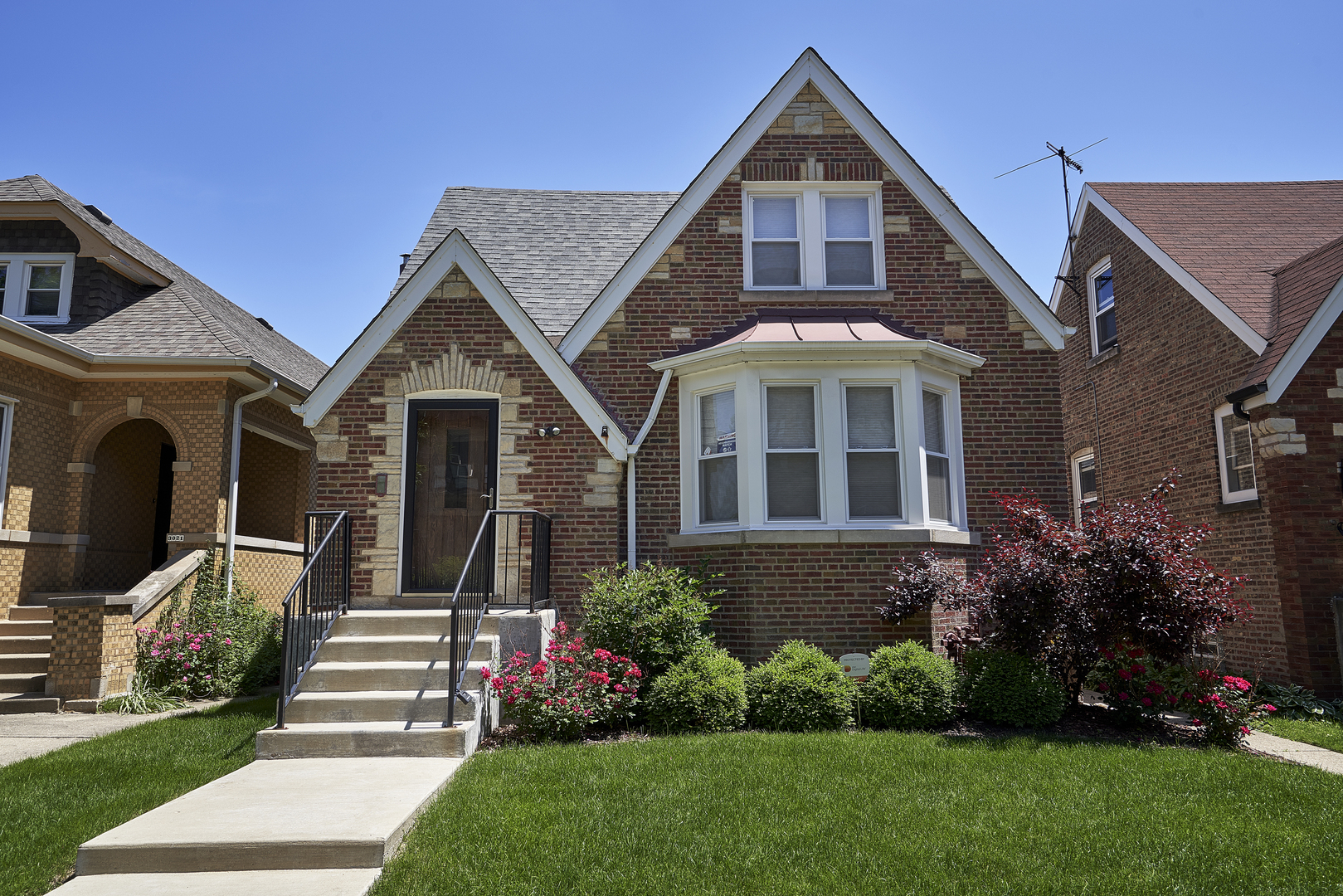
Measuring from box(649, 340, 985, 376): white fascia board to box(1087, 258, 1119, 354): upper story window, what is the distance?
6.44 meters

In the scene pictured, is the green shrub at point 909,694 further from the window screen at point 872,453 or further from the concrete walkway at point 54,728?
the concrete walkway at point 54,728

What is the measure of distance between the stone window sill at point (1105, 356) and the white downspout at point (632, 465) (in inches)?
337

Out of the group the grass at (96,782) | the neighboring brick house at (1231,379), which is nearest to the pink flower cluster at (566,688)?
the grass at (96,782)

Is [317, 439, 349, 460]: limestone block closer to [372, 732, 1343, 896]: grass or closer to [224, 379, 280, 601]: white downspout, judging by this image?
[224, 379, 280, 601]: white downspout

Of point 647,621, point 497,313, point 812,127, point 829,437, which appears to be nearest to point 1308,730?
point 829,437

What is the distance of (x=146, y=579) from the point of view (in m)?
10.4

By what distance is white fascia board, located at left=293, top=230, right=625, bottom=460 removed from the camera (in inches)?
370

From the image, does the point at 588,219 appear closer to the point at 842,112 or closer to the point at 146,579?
the point at 842,112

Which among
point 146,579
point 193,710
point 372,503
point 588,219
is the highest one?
point 588,219

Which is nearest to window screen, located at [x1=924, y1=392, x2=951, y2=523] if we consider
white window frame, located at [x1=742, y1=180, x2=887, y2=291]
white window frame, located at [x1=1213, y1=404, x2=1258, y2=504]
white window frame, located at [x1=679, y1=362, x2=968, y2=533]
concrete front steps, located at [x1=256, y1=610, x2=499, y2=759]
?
white window frame, located at [x1=679, y1=362, x2=968, y2=533]

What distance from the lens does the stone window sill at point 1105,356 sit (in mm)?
14367

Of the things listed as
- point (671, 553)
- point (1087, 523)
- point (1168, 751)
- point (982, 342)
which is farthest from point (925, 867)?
point (982, 342)

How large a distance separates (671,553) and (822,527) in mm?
1765

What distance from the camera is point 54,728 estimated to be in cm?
835
